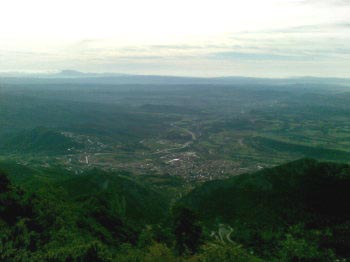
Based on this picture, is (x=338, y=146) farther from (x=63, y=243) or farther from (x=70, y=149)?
(x=63, y=243)

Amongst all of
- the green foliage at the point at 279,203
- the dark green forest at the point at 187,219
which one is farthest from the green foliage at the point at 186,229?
the green foliage at the point at 279,203

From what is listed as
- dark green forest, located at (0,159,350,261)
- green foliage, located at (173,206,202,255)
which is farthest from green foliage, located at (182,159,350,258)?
green foliage, located at (173,206,202,255)

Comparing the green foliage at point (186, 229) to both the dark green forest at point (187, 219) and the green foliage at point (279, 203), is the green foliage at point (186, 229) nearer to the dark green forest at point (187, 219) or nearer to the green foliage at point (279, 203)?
the dark green forest at point (187, 219)

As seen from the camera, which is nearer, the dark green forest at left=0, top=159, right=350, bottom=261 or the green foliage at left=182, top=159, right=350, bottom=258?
the dark green forest at left=0, top=159, right=350, bottom=261

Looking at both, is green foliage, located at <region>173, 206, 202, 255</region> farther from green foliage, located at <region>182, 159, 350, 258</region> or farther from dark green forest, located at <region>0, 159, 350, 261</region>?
green foliage, located at <region>182, 159, 350, 258</region>

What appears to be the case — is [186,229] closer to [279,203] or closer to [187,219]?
[187,219]

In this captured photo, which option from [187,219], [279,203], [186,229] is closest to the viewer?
[186,229]

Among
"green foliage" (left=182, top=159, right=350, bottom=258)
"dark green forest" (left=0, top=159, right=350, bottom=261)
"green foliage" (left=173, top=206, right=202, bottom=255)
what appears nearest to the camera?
"dark green forest" (left=0, top=159, right=350, bottom=261)

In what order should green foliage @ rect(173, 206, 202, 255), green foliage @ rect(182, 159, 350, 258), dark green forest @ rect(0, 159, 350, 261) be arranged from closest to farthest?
dark green forest @ rect(0, 159, 350, 261)
green foliage @ rect(173, 206, 202, 255)
green foliage @ rect(182, 159, 350, 258)

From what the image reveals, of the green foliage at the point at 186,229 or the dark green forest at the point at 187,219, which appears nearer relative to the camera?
the dark green forest at the point at 187,219

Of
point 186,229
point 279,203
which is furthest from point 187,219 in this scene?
point 279,203
